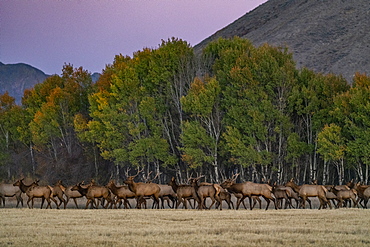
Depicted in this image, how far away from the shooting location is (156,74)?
49156 mm

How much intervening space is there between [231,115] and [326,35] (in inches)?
1974

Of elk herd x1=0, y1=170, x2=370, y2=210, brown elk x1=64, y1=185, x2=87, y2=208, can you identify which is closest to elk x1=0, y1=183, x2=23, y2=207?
elk herd x1=0, y1=170, x2=370, y2=210

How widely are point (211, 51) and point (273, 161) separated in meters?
12.7

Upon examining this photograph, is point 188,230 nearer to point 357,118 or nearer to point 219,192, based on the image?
point 219,192

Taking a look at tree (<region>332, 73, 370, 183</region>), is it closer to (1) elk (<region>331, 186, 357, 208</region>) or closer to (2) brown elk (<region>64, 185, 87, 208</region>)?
(1) elk (<region>331, 186, 357, 208</region>)

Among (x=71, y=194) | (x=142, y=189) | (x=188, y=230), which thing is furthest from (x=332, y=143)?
(x=188, y=230)

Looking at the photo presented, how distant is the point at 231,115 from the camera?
44938 millimetres

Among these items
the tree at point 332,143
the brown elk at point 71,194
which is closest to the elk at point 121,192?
the brown elk at point 71,194

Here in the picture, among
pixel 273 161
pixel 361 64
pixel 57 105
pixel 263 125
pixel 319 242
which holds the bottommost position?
pixel 319 242

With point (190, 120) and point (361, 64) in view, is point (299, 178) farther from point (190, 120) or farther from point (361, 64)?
point (361, 64)

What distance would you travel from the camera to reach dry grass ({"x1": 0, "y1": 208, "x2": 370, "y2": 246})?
49.5ft

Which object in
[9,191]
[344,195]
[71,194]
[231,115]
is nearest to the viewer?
[344,195]

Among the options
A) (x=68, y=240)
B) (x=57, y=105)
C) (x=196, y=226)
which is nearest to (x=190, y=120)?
(x=57, y=105)

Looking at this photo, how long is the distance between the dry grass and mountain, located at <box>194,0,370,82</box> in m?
42.7
